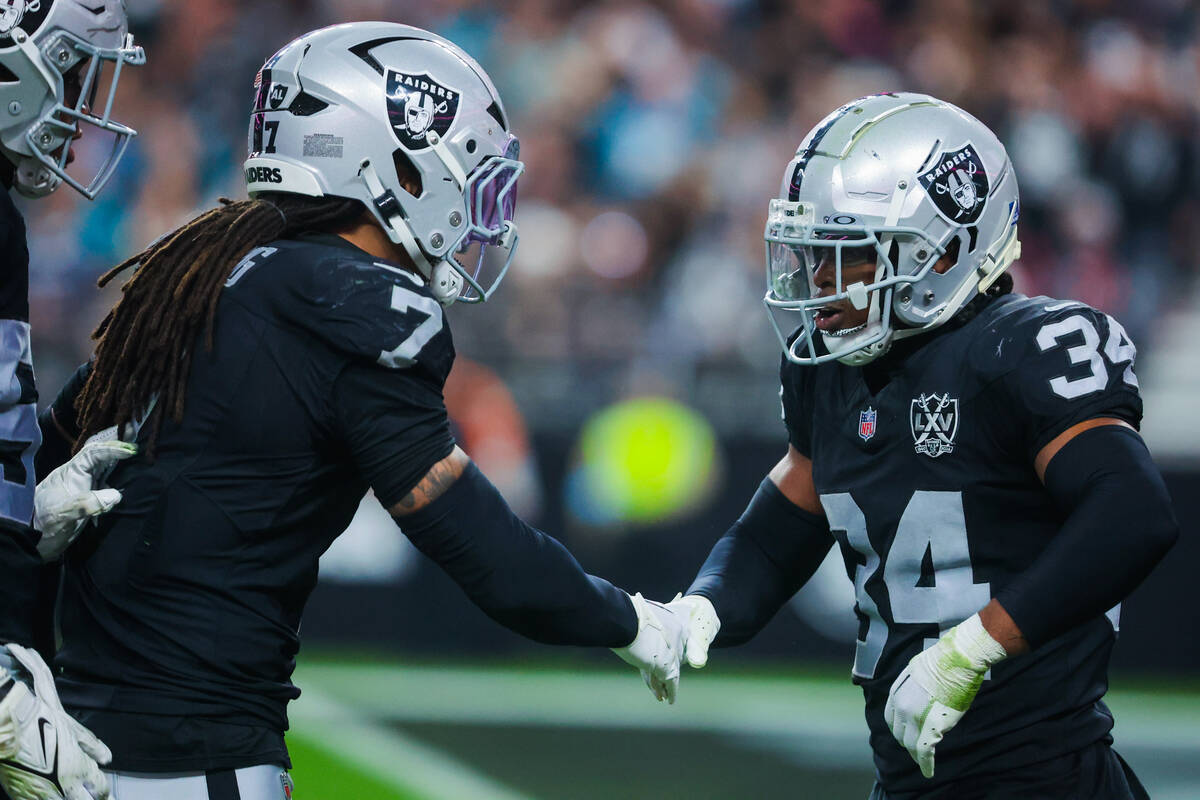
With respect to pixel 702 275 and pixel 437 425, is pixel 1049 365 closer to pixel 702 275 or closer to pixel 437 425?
pixel 437 425

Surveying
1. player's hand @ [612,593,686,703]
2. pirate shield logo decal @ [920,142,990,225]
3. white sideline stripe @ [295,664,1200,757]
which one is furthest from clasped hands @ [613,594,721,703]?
white sideline stripe @ [295,664,1200,757]

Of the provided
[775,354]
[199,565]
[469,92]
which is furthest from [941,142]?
[775,354]

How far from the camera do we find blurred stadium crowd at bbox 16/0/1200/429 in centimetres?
929

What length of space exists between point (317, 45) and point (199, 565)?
102 centimetres

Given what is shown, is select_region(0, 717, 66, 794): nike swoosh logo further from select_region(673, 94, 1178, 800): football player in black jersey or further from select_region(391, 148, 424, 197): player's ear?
select_region(673, 94, 1178, 800): football player in black jersey

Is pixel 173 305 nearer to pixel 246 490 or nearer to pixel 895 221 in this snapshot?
pixel 246 490

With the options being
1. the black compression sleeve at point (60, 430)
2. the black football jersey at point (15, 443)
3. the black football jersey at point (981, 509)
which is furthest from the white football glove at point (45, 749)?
the black football jersey at point (981, 509)

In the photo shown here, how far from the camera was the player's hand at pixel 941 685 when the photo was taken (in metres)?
2.77

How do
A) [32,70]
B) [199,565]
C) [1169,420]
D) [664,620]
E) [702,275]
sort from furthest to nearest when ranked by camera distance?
1. [702,275]
2. [1169,420]
3. [664,620]
4. [32,70]
5. [199,565]

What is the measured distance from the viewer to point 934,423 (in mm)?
3045

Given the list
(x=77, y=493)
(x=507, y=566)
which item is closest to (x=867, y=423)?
(x=507, y=566)

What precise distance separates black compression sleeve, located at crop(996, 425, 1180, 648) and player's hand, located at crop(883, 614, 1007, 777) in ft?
0.26

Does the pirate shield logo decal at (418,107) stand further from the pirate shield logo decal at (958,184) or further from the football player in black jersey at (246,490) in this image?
the pirate shield logo decal at (958,184)

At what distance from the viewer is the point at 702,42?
10734 millimetres
